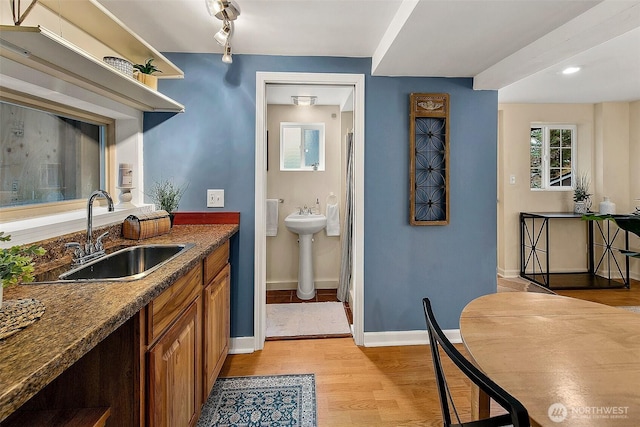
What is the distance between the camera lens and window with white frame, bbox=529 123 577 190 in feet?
14.3

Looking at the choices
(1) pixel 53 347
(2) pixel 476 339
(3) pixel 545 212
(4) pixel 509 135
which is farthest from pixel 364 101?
(3) pixel 545 212

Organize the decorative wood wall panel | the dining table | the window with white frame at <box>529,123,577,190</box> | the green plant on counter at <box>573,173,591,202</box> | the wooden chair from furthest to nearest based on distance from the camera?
the window with white frame at <box>529,123,577,190</box>
the green plant on counter at <box>573,173,591,202</box>
the decorative wood wall panel
the dining table
the wooden chair

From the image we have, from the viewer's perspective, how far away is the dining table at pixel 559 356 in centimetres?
72

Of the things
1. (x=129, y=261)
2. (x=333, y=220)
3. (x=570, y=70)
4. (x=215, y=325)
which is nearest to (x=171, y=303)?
(x=129, y=261)

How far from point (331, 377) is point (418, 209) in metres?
1.37

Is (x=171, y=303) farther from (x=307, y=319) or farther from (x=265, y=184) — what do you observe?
(x=307, y=319)

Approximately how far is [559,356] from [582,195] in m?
4.19

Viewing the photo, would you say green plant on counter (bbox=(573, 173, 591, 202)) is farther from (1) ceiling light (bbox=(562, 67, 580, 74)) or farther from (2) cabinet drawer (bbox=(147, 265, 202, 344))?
(2) cabinet drawer (bbox=(147, 265, 202, 344))

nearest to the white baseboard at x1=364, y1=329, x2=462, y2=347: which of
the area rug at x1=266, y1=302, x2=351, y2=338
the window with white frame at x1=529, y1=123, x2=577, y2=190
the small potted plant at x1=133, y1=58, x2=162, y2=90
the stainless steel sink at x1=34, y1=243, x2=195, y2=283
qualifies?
the area rug at x1=266, y1=302, x2=351, y2=338

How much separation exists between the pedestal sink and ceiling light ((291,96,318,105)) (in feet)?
4.19

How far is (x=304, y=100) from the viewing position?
11.6 ft

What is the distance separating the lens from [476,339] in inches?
41.7

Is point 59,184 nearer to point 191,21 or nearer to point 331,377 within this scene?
point 191,21

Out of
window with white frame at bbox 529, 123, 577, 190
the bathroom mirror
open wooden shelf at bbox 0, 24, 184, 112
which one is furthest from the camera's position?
window with white frame at bbox 529, 123, 577, 190
